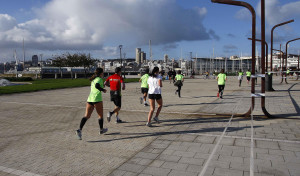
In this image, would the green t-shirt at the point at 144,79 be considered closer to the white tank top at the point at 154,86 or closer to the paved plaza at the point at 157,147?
the paved plaza at the point at 157,147

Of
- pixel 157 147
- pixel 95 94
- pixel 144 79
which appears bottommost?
pixel 157 147

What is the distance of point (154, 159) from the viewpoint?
451 centimetres

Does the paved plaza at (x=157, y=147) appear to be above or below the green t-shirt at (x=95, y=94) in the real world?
below

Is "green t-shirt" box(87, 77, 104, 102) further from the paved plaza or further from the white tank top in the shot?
the white tank top

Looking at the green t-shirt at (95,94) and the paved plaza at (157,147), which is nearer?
the paved plaza at (157,147)

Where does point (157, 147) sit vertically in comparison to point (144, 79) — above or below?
below

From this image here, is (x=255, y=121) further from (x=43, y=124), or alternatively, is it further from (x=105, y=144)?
(x=43, y=124)

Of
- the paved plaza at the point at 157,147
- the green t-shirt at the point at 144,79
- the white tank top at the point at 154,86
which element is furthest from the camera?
the green t-shirt at the point at 144,79

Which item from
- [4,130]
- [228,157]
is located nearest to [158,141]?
[228,157]

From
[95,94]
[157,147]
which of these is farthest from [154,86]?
[157,147]

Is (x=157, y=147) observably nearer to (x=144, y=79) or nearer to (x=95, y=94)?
(x=95, y=94)

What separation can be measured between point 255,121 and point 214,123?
1330 millimetres

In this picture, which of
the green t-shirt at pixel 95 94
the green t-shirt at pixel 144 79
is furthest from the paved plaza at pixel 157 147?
the green t-shirt at pixel 144 79

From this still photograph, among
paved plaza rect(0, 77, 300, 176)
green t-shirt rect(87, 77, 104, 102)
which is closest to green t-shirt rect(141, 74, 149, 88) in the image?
paved plaza rect(0, 77, 300, 176)
